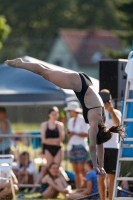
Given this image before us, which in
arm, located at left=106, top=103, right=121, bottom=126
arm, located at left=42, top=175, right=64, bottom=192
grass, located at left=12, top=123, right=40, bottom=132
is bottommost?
grass, located at left=12, top=123, right=40, bottom=132

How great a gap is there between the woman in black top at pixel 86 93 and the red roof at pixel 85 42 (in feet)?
153

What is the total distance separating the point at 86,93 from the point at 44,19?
50412 millimetres

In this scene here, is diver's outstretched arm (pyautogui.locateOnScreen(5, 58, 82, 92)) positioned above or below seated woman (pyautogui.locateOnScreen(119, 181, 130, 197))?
above

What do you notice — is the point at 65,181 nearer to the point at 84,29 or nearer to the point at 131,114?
the point at 131,114

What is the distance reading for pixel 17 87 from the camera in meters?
12.1

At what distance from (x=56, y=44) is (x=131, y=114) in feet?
159

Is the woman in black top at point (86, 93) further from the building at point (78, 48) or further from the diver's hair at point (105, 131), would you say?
the building at point (78, 48)

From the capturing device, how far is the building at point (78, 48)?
2181 inches

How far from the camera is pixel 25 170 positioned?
1277 centimetres

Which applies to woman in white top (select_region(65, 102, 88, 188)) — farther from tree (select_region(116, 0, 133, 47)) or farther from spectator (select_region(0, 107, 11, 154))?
tree (select_region(116, 0, 133, 47))

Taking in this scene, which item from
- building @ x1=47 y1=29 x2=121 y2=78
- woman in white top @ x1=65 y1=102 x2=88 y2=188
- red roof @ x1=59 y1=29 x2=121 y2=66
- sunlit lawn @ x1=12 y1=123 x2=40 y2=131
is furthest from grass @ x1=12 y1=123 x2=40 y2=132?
woman in white top @ x1=65 y1=102 x2=88 y2=188

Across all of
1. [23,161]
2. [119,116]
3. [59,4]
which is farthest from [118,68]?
[59,4]

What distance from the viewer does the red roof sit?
182 ft

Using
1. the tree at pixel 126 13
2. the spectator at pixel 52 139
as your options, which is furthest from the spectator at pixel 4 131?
the tree at pixel 126 13
